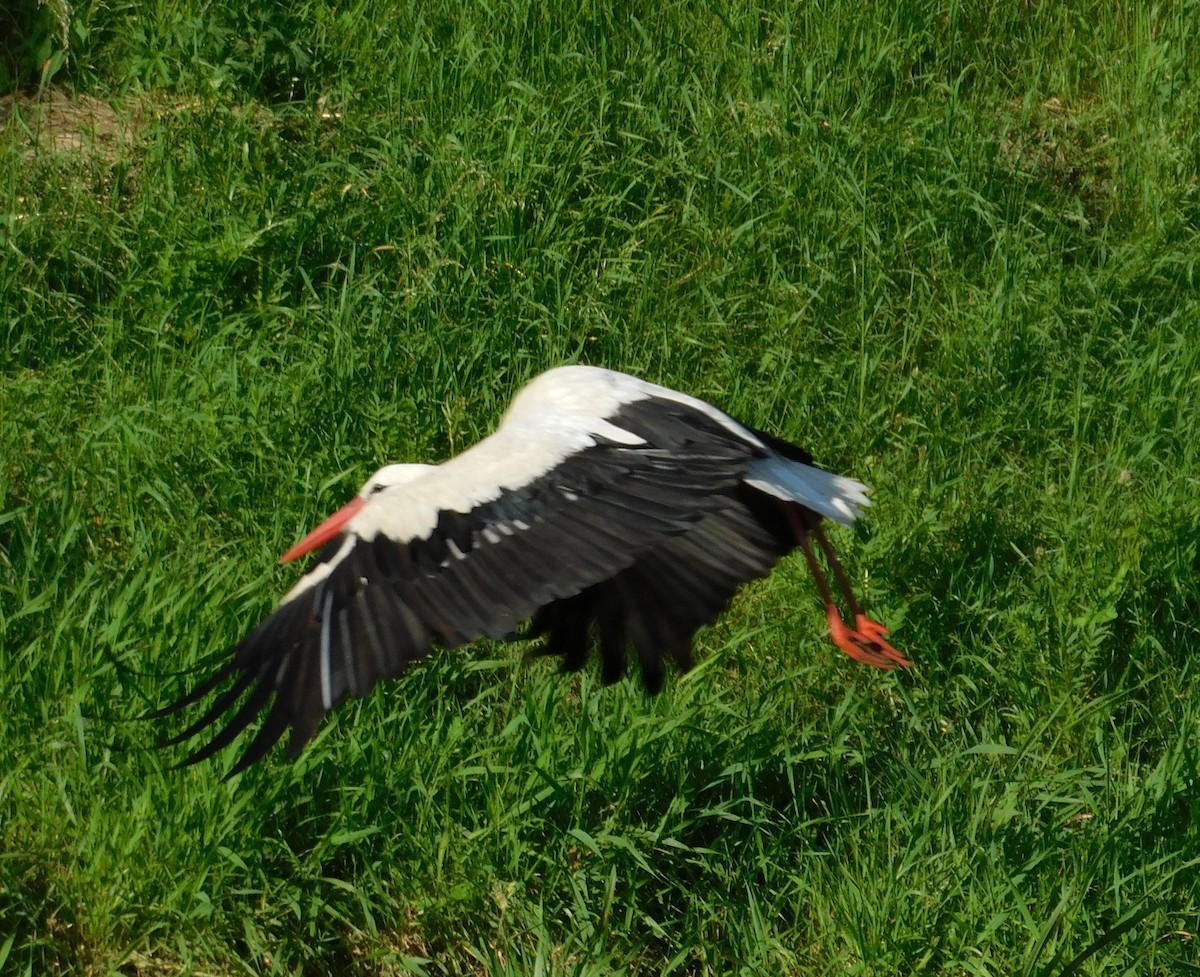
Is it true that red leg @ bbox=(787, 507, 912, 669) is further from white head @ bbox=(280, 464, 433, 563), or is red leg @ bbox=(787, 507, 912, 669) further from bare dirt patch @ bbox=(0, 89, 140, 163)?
bare dirt patch @ bbox=(0, 89, 140, 163)

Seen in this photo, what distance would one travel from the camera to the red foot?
431cm

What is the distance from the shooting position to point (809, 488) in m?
4.21

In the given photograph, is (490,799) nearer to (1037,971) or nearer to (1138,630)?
(1037,971)

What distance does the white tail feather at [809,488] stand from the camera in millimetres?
4117

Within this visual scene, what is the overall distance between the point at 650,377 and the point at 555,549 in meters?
2.03

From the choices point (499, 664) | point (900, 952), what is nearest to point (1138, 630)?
point (900, 952)

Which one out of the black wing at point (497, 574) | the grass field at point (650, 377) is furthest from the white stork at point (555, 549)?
the grass field at point (650, 377)

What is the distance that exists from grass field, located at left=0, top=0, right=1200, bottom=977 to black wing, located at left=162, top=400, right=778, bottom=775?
0.45 meters

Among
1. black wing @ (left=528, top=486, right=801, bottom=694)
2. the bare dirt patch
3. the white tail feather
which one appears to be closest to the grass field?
the bare dirt patch

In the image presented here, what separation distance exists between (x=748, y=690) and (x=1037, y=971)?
3.99ft

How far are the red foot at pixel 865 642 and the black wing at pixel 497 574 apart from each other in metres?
0.35

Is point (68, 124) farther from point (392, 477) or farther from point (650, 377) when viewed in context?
point (392, 477)

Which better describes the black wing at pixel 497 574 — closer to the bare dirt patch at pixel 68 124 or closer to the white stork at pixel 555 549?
the white stork at pixel 555 549

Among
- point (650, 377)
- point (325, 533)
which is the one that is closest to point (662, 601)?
point (325, 533)
